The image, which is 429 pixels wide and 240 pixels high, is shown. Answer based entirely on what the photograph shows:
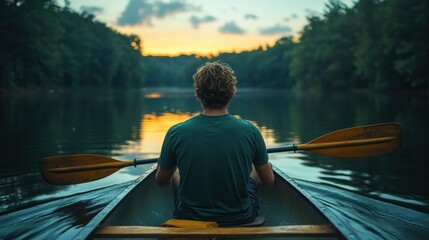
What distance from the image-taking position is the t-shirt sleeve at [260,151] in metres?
3.03

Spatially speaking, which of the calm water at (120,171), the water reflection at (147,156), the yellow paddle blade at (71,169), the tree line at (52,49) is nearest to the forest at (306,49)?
the tree line at (52,49)

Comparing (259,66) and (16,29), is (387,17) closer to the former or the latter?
(16,29)

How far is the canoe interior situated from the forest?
34266 mm

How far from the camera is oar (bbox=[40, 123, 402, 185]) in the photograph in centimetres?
486

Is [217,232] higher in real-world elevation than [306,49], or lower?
lower

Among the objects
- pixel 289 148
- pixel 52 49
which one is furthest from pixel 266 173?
pixel 52 49

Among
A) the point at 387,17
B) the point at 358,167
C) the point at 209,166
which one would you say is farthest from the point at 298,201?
the point at 387,17

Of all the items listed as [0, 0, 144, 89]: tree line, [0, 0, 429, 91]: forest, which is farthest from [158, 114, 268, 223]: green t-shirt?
[0, 0, 144, 89]: tree line

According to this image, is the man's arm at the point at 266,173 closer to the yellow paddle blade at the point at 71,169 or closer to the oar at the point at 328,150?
the oar at the point at 328,150

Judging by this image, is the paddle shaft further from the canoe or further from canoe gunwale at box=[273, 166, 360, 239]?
canoe gunwale at box=[273, 166, 360, 239]

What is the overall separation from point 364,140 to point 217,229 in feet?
8.72

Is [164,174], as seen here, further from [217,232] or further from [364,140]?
[364,140]

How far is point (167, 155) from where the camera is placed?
3074mm

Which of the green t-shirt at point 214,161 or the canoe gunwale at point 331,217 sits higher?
the green t-shirt at point 214,161
